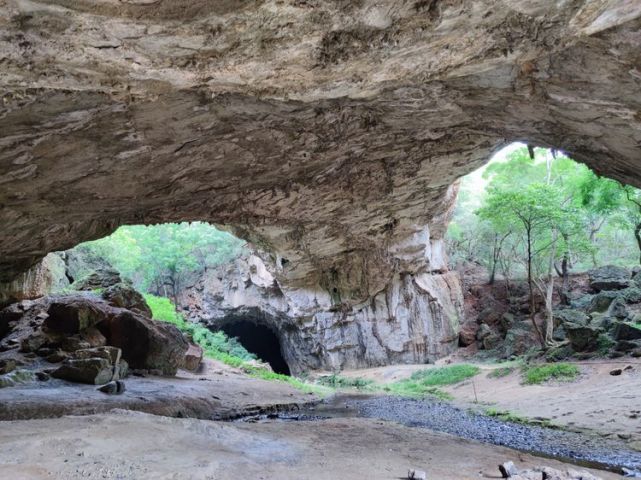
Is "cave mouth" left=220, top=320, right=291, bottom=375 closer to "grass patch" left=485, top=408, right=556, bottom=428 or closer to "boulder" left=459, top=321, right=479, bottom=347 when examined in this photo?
"boulder" left=459, top=321, right=479, bottom=347

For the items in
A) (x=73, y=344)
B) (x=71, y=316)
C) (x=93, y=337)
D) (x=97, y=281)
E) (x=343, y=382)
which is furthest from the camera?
(x=343, y=382)

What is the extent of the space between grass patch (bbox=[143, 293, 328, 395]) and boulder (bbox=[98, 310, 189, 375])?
17.0ft

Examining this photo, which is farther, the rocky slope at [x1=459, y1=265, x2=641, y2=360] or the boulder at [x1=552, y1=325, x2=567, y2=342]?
the boulder at [x1=552, y1=325, x2=567, y2=342]

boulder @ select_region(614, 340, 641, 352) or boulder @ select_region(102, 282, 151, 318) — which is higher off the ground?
boulder @ select_region(102, 282, 151, 318)

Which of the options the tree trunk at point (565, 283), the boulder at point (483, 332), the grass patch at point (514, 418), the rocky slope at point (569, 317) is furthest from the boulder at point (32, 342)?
the tree trunk at point (565, 283)

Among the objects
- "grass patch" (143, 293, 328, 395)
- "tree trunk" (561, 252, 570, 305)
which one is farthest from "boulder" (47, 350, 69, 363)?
"tree trunk" (561, 252, 570, 305)

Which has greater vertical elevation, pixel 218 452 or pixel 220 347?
pixel 218 452

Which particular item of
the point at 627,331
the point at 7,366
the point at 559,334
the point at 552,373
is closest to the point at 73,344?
the point at 7,366

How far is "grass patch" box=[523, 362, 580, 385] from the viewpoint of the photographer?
43.4ft

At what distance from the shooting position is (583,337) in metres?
15.1

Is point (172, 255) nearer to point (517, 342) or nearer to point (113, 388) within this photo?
point (113, 388)

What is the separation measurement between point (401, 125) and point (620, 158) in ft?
13.4

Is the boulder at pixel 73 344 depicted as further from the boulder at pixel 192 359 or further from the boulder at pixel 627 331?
the boulder at pixel 627 331

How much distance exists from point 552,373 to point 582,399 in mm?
3219
